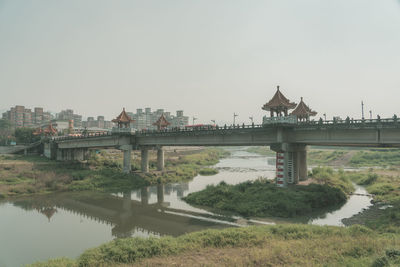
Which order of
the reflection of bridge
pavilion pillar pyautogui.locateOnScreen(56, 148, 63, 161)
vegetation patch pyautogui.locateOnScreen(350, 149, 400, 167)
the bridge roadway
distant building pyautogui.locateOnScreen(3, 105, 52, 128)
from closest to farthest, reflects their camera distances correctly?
the reflection of bridge, the bridge roadway, pavilion pillar pyautogui.locateOnScreen(56, 148, 63, 161), vegetation patch pyautogui.locateOnScreen(350, 149, 400, 167), distant building pyautogui.locateOnScreen(3, 105, 52, 128)

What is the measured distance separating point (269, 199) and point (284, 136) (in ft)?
28.5

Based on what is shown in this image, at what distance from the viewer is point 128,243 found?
16.5 metres

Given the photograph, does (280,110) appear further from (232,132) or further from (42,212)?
(42,212)

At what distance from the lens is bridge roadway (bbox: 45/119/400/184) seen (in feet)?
89.7

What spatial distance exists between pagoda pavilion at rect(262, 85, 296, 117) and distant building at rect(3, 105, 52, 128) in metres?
172

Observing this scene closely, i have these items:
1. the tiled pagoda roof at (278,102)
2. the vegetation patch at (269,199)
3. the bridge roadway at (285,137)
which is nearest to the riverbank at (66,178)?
the bridge roadway at (285,137)

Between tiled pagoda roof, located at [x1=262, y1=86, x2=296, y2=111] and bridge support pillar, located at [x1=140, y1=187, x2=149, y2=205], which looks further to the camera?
bridge support pillar, located at [x1=140, y1=187, x2=149, y2=205]

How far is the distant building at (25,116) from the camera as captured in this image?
179125 millimetres

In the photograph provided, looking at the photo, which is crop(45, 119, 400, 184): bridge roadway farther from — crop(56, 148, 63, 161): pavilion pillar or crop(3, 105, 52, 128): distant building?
crop(3, 105, 52, 128): distant building

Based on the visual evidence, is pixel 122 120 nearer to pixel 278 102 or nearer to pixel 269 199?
pixel 278 102

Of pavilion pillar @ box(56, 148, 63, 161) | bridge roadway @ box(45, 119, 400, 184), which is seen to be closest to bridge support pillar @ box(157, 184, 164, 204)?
bridge roadway @ box(45, 119, 400, 184)

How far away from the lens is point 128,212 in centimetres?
2966

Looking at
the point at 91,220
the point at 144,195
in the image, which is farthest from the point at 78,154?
the point at 91,220

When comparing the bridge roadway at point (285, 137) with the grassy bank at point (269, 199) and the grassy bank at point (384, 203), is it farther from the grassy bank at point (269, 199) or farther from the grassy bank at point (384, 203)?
the grassy bank at point (384, 203)
